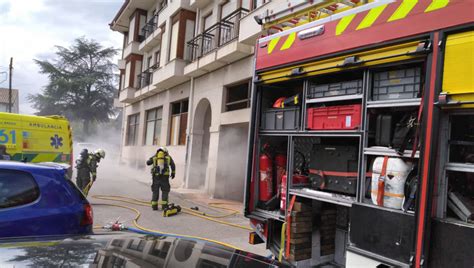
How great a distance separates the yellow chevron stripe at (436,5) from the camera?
245 cm

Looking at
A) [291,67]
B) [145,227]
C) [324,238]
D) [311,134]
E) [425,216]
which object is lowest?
[145,227]

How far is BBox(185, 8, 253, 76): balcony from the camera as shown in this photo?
11.8 metres

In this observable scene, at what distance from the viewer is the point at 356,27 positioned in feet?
9.95

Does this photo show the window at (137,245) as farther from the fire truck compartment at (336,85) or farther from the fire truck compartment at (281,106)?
the fire truck compartment at (336,85)

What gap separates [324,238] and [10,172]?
3.44 metres

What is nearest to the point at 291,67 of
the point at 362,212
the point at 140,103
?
the point at 362,212

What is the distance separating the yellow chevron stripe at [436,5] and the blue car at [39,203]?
4.02m

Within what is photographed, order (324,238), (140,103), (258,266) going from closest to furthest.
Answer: (258,266) → (324,238) → (140,103)

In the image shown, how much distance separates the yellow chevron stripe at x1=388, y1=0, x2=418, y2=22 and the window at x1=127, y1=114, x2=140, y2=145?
22751mm

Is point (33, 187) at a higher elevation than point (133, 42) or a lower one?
lower

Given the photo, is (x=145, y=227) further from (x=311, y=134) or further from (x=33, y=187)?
(x=311, y=134)

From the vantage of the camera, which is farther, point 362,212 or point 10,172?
point 10,172

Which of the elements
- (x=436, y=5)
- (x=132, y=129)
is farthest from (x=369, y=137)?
(x=132, y=129)

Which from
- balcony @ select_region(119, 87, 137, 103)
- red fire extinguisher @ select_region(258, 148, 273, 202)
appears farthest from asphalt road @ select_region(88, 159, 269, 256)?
balcony @ select_region(119, 87, 137, 103)
